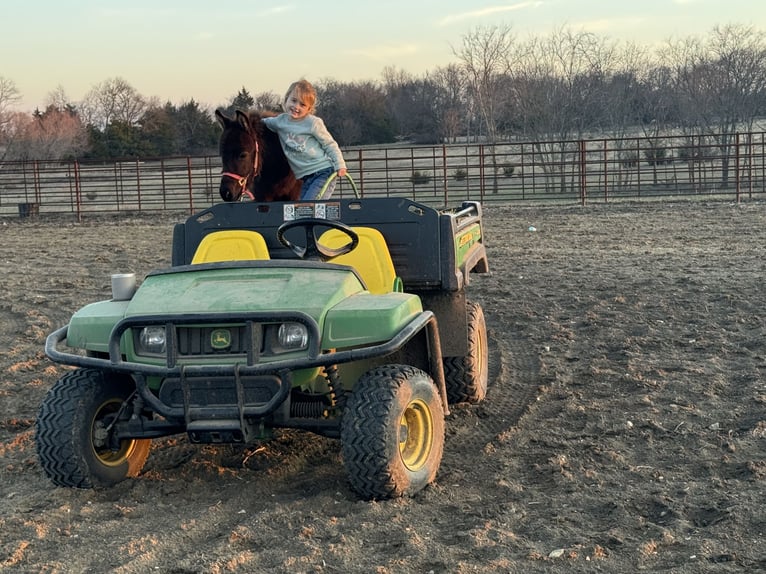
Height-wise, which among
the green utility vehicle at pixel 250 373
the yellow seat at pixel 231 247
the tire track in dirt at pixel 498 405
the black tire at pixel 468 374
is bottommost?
the tire track in dirt at pixel 498 405

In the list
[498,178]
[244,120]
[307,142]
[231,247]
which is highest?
[244,120]

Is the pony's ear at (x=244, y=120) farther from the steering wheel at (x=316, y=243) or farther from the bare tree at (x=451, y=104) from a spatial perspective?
the bare tree at (x=451, y=104)

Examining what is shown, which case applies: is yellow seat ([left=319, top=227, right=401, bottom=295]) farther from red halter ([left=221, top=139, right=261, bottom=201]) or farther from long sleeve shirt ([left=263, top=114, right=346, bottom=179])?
red halter ([left=221, top=139, right=261, bottom=201])

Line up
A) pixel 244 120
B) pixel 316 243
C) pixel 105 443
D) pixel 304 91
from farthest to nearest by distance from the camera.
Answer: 1. pixel 244 120
2. pixel 304 91
3. pixel 316 243
4. pixel 105 443

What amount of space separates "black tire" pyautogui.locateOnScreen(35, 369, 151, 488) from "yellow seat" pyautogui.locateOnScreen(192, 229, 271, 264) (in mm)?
861

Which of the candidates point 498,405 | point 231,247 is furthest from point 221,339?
point 498,405

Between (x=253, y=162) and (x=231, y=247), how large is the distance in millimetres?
2610

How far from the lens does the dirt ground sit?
10.2 feet

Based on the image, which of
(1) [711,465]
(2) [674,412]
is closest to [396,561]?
(1) [711,465]

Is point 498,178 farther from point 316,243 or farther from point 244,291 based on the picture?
point 244,291

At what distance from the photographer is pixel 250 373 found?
3.43m

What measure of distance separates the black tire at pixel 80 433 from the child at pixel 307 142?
236 cm

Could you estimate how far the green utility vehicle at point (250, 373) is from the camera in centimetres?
348

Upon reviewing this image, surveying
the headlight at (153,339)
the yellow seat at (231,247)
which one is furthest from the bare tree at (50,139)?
the headlight at (153,339)
